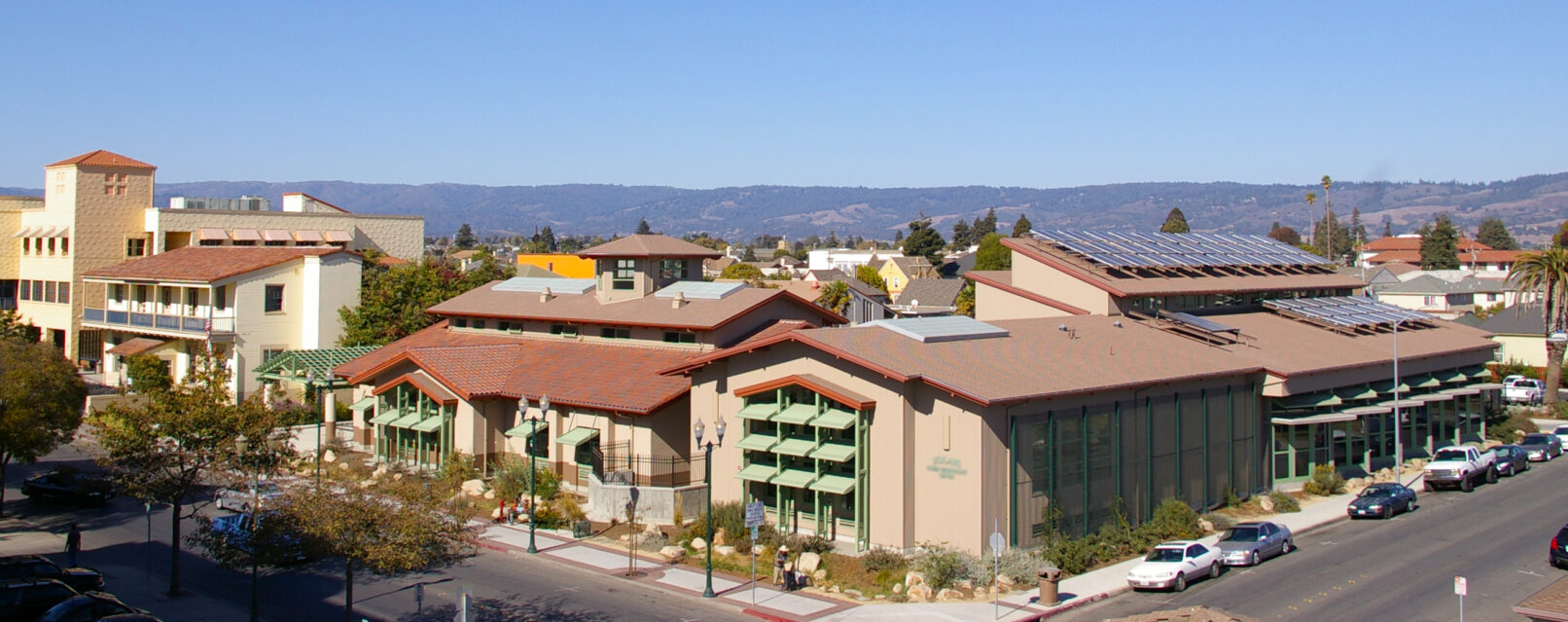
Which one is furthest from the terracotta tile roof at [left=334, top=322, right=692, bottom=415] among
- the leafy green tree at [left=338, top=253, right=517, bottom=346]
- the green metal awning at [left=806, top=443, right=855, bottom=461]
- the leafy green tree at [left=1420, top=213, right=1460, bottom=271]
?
the leafy green tree at [left=1420, top=213, right=1460, bottom=271]

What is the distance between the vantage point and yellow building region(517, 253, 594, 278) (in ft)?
356

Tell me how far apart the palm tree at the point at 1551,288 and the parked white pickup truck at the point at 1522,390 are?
7.79 feet

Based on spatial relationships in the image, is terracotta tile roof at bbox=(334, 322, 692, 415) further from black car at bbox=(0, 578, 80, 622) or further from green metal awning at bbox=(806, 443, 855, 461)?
black car at bbox=(0, 578, 80, 622)

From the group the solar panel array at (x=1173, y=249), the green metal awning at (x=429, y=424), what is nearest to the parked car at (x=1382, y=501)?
the solar panel array at (x=1173, y=249)

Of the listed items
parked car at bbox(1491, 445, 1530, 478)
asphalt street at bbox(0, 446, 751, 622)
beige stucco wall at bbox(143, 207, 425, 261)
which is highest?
beige stucco wall at bbox(143, 207, 425, 261)

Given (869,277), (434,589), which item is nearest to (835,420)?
(434,589)

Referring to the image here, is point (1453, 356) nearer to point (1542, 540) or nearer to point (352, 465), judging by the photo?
point (1542, 540)

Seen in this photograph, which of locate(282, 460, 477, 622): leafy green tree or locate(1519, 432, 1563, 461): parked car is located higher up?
locate(282, 460, 477, 622): leafy green tree

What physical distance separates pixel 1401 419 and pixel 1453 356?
6475 millimetres

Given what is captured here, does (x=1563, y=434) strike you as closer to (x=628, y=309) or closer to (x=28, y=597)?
(x=628, y=309)

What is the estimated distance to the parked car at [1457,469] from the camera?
1682 inches

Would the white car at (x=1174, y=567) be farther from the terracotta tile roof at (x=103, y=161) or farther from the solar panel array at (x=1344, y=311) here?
the terracotta tile roof at (x=103, y=161)

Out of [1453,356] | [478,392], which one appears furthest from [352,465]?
[1453,356]

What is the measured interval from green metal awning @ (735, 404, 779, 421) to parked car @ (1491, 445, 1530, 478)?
1141 inches
